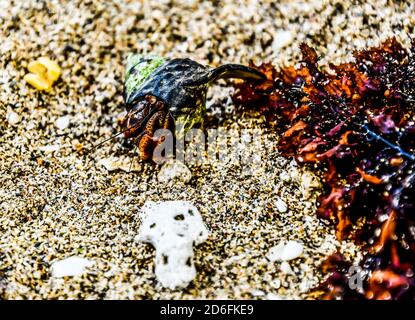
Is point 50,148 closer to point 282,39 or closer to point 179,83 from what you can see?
point 179,83

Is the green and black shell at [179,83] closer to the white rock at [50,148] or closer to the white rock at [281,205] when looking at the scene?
the white rock at [50,148]

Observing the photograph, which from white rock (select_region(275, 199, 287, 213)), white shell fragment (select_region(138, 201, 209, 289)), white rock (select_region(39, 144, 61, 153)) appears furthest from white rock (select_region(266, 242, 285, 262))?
white rock (select_region(39, 144, 61, 153))

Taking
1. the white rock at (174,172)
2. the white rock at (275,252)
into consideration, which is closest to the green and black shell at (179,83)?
the white rock at (174,172)

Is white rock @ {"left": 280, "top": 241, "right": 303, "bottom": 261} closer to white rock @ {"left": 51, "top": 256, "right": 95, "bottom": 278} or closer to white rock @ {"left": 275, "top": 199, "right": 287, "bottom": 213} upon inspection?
white rock @ {"left": 275, "top": 199, "right": 287, "bottom": 213}

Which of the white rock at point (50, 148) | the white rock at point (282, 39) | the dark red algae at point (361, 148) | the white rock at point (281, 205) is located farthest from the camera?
the white rock at point (282, 39)

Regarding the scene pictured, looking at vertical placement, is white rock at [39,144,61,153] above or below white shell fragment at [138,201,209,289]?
above
